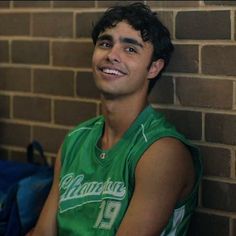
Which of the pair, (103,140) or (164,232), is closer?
(164,232)

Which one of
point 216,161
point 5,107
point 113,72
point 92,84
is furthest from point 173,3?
point 5,107

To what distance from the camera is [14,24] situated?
229 cm

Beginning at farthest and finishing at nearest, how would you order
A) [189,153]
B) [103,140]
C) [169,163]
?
[103,140]
[189,153]
[169,163]

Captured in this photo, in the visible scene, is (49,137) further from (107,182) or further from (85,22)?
→ (107,182)

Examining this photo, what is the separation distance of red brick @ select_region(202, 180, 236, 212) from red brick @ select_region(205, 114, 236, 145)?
0.15 m

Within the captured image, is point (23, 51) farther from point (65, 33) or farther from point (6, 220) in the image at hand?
point (6, 220)

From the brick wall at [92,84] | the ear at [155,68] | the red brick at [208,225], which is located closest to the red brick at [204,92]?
the brick wall at [92,84]

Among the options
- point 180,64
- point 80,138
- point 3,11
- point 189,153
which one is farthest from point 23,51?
point 189,153

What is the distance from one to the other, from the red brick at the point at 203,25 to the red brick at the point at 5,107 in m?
0.90

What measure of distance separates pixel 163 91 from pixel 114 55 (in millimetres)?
300

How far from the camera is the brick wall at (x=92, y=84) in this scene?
1776 mm

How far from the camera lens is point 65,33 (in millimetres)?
2146

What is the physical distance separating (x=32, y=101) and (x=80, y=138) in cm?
51

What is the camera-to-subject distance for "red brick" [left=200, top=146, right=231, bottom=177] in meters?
1.78
